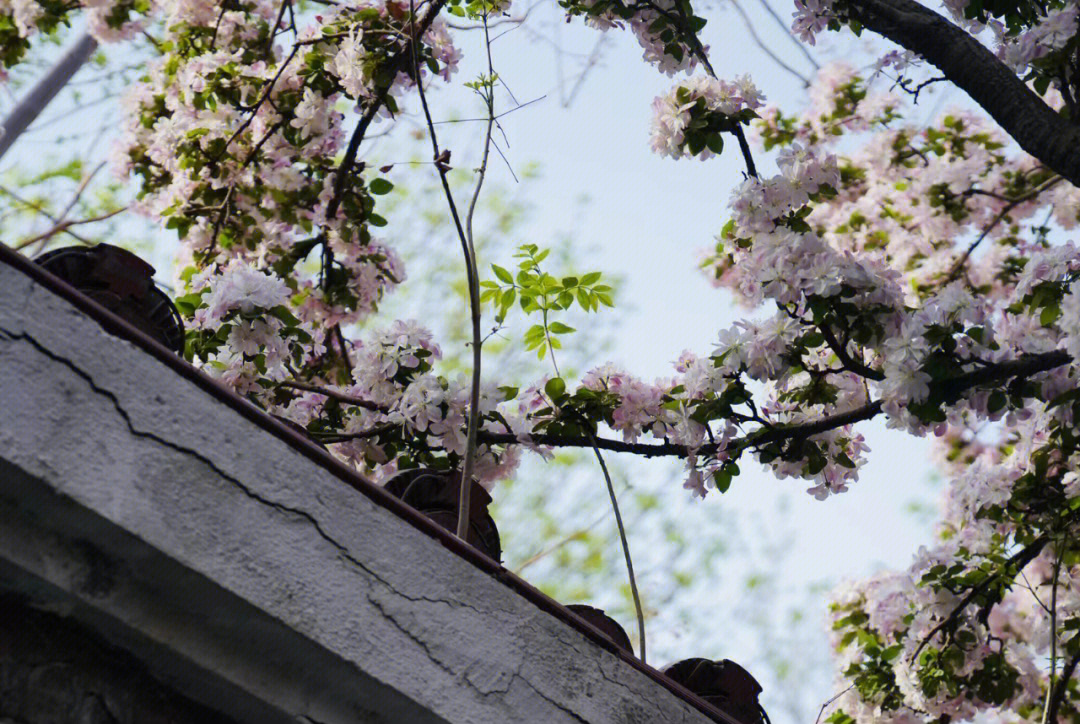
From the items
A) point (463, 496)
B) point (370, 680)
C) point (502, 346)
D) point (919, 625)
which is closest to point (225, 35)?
point (463, 496)

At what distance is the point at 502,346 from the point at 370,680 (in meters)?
7.73

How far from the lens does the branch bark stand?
2.55 meters

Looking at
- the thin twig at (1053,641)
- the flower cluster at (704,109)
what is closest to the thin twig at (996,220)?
the thin twig at (1053,641)

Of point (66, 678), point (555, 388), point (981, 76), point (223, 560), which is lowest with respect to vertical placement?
point (66, 678)

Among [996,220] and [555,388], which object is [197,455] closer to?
[555,388]

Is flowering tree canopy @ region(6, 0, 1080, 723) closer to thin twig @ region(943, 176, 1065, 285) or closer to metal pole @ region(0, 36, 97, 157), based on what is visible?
thin twig @ region(943, 176, 1065, 285)

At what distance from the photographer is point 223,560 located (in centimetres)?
117

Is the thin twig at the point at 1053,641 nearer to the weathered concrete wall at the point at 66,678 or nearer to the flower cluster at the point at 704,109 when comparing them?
the flower cluster at the point at 704,109

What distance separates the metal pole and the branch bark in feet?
15.8

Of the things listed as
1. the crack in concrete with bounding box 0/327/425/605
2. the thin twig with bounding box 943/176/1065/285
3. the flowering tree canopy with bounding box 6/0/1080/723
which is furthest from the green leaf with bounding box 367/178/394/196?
the thin twig with bounding box 943/176/1065/285

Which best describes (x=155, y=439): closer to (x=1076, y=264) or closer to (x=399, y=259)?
(x=1076, y=264)

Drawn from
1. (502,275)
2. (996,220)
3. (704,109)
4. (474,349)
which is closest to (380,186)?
(502,275)

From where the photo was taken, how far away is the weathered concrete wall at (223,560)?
1114 mm

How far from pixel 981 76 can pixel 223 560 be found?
7.45ft
